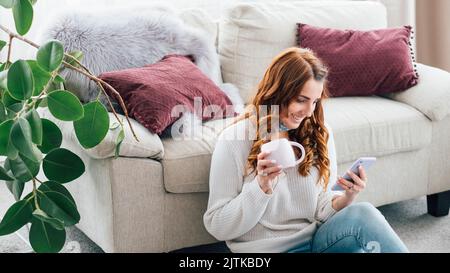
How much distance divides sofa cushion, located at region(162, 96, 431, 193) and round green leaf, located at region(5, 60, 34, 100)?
0.61 meters

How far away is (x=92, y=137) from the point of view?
1.95 m

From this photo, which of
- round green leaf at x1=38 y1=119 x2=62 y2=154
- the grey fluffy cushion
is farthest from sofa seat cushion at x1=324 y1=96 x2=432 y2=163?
round green leaf at x1=38 y1=119 x2=62 y2=154

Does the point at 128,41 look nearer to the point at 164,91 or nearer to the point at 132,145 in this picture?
the point at 164,91

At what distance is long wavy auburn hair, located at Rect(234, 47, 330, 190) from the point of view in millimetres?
2027

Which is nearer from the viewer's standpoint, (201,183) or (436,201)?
(201,183)

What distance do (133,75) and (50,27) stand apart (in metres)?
0.39

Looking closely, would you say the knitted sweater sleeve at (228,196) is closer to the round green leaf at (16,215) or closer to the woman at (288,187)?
the woman at (288,187)

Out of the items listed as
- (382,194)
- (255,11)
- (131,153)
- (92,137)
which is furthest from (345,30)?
(92,137)

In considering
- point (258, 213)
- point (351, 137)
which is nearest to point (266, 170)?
point (258, 213)

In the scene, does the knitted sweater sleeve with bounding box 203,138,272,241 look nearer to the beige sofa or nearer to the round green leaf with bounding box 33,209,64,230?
the beige sofa

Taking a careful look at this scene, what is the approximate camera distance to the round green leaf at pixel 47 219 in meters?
1.86

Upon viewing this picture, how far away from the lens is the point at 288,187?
208cm

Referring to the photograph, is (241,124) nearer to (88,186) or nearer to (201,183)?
(201,183)
